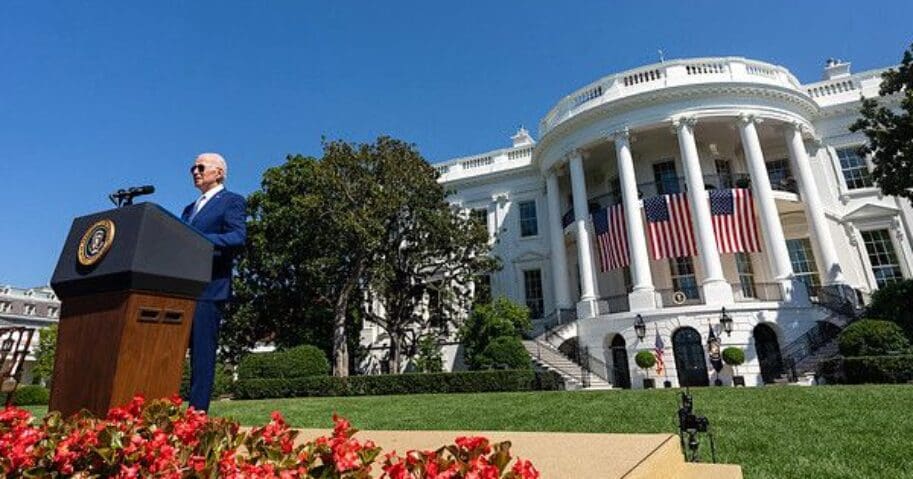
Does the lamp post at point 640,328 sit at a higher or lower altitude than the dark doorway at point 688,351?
higher

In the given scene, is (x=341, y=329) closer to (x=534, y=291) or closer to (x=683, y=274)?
(x=534, y=291)

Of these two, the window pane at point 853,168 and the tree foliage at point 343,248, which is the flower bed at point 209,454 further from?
the window pane at point 853,168

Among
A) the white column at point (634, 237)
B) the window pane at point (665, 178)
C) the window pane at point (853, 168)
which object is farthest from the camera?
the window pane at point (665, 178)

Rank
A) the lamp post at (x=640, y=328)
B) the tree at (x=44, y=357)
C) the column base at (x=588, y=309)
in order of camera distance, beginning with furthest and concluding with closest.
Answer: the tree at (x=44, y=357) < the column base at (x=588, y=309) < the lamp post at (x=640, y=328)

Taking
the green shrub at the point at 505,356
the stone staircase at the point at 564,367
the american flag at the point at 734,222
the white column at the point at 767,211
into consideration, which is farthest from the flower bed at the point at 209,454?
the american flag at the point at 734,222

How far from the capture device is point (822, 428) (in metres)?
5.70

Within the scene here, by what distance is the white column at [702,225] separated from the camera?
17922 mm

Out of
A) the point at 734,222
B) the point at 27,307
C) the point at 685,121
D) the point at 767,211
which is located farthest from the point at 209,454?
the point at 27,307

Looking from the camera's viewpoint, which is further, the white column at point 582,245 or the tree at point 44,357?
the tree at point 44,357

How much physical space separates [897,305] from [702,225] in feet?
20.3

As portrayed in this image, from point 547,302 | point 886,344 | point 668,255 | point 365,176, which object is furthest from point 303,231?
point 886,344

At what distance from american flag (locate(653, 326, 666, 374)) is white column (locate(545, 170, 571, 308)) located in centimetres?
490

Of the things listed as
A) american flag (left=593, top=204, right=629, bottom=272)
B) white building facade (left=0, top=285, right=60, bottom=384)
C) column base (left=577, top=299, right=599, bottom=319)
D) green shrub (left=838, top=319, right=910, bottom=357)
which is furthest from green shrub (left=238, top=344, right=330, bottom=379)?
white building facade (left=0, top=285, right=60, bottom=384)

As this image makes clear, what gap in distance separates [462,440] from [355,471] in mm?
349
